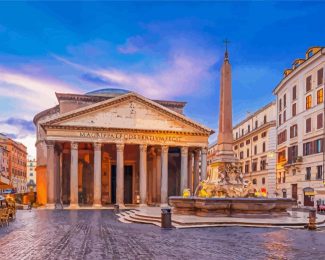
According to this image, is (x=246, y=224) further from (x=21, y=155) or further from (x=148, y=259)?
(x=21, y=155)

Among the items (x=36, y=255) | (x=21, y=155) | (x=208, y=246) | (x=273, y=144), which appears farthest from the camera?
(x=21, y=155)

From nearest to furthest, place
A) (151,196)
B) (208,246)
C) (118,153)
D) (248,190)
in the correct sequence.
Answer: (208,246) < (248,190) < (118,153) < (151,196)

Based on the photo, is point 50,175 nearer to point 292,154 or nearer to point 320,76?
point 292,154

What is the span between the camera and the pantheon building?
42.1 m

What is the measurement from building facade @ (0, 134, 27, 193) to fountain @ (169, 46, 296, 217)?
72.6m

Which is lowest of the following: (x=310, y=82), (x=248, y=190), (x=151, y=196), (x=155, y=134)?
(x=151, y=196)

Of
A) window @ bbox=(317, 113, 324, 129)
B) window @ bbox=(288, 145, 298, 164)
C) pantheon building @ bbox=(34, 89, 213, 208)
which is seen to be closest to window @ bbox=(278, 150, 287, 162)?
window @ bbox=(288, 145, 298, 164)

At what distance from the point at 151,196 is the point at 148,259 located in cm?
4031

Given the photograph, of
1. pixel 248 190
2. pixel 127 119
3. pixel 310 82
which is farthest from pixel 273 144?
pixel 248 190

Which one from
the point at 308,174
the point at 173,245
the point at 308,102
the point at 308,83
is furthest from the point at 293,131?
the point at 173,245

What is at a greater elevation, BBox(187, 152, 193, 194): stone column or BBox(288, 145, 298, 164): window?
BBox(288, 145, 298, 164): window

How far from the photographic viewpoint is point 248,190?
2180 cm

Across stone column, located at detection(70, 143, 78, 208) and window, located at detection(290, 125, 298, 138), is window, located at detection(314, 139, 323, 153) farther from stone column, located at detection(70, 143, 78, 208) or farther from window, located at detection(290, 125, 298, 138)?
stone column, located at detection(70, 143, 78, 208)

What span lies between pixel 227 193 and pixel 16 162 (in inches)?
3515
